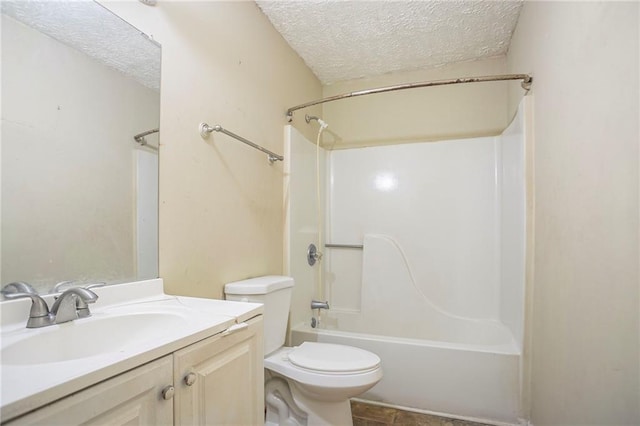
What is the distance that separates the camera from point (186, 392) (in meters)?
0.74

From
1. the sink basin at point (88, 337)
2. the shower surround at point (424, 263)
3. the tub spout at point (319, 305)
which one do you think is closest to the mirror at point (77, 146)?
the sink basin at point (88, 337)

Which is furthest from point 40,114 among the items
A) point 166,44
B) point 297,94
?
point 297,94

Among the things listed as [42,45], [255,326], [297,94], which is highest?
[297,94]

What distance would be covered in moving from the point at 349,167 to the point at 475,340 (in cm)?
163

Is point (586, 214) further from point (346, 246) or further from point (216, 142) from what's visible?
point (346, 246)

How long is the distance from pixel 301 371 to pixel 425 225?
1.52 m

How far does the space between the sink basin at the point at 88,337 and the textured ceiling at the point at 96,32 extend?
78 centimetres

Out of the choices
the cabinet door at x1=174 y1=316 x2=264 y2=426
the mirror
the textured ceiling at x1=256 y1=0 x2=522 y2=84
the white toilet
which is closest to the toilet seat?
the white toilet

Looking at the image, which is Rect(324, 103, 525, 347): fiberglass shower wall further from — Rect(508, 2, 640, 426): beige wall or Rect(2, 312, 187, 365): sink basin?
Rect(2, 312, 187, 365): sink basin

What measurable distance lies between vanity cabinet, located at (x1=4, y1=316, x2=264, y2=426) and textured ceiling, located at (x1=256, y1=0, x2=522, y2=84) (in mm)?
1778

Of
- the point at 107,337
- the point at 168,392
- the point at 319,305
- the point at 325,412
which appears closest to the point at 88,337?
the point at 107,337

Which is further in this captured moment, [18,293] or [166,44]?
[166,44]

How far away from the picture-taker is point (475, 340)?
7.29 feet

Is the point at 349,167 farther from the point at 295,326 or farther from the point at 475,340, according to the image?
the point at 475,340
